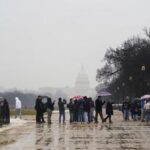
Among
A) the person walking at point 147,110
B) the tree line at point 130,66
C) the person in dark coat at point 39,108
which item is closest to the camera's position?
the person in dark coat at point 39,108

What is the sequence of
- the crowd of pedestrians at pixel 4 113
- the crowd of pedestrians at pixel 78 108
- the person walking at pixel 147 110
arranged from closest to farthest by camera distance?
1. the crowd of pedestrians at pixel 4 113
2. the crowd of pedestrians at pixel 78 108
3. the person walking at pixel 147 110

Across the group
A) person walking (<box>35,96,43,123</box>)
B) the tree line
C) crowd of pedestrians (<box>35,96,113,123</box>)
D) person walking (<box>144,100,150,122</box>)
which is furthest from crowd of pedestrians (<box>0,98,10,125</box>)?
the tree line

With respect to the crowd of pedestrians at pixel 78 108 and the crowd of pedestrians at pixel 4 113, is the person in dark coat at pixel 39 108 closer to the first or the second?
the crowd of pedestrians at pixel 78 108

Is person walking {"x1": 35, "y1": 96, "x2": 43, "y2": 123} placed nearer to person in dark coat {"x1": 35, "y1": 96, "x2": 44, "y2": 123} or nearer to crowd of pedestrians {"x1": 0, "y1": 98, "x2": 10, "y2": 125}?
person in dark coat {"x1": 35, "y1": 96, "x2": 44, "y2": 123}

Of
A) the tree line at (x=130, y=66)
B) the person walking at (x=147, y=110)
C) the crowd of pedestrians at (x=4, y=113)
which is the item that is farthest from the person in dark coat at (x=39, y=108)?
the tree line at (x=130, y=66)

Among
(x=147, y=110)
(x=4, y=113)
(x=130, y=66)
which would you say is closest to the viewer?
(x=4, y=113)

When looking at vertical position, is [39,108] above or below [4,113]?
above

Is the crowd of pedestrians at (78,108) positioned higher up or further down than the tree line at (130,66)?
further down

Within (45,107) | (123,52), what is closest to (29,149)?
(45,107)

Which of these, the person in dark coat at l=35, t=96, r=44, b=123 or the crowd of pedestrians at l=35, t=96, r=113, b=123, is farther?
the crowd of pedestrians at l=35, t=96, r=113, b=123

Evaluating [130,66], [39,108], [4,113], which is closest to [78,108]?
[39,108]

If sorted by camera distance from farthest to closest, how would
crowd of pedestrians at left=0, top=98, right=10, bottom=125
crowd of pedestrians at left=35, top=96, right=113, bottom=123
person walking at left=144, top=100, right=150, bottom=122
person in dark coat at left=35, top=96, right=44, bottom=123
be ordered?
person walking at left=144, top=100, right=150, bottom=122, crowd of pedestrians at left=35, top=96, right=113, bottom=123, person in dark coat at left=35, top=96, right=44, bottom=123, crowd of pedestrians at left=0, top=98, right=10, bottom=125

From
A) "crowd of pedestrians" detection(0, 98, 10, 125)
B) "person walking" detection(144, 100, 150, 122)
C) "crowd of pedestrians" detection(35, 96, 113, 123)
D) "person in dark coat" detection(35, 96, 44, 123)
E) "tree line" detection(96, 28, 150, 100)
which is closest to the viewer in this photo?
"crowd of pedestrians" detection(0, 98, 10, 125)

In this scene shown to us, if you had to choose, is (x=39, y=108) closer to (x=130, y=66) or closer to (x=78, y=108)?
(x=78, y=108)
